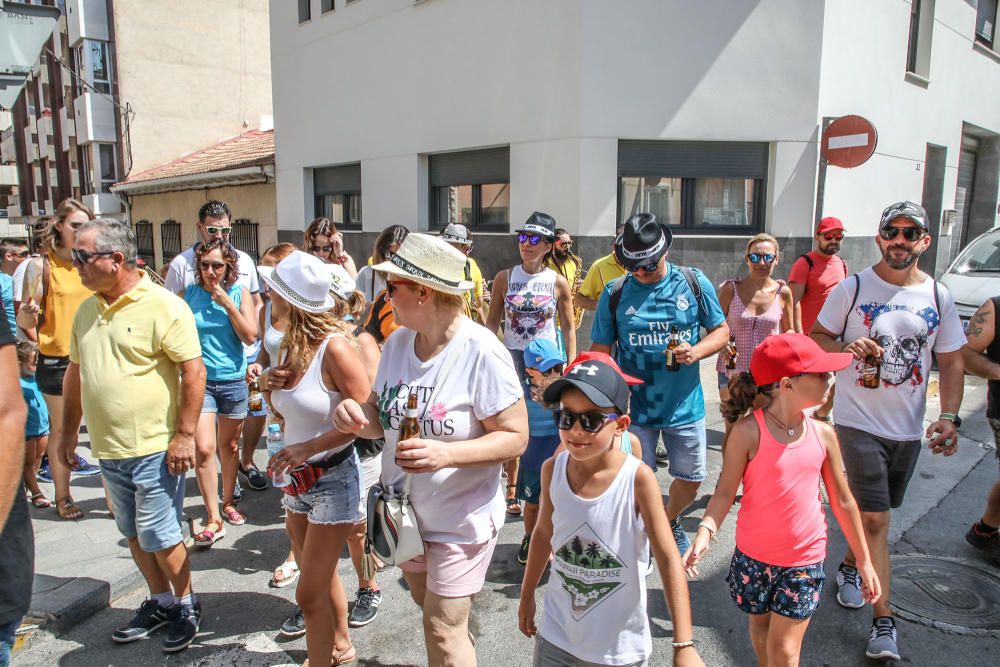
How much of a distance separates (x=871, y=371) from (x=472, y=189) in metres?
8.29

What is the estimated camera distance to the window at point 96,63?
20766mm

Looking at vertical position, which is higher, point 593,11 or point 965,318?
point 593,11

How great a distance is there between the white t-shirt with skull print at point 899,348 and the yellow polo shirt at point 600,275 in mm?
2757

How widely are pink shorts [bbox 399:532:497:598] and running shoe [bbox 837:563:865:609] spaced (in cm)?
218

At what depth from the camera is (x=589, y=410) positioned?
2234mm

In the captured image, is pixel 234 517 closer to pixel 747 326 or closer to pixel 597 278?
pixel 597 278

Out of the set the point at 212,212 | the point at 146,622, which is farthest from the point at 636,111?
the point at 146,622

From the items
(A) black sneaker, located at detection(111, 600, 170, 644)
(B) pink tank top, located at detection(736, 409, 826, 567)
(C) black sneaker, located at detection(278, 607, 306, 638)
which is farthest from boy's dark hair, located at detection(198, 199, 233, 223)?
(B) pink tank top, located at detection(736, 409, 826, 567)

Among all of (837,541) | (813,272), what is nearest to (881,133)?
(813,272)

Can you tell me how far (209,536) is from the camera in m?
4.43

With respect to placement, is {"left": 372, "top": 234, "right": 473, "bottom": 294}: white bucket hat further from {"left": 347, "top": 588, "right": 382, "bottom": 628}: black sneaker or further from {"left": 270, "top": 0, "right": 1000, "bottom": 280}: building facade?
{"left": 270, "top": 0, "right": 1000, "bottom": 280}: building facade

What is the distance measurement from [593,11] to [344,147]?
5.88 metres

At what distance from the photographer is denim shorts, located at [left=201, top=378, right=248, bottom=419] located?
466cm

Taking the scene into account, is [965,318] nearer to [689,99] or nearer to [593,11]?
[689,99]
